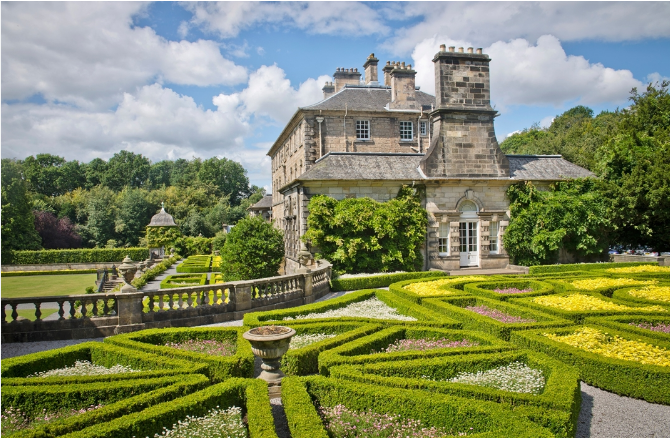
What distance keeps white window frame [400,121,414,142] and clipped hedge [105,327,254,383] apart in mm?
23881

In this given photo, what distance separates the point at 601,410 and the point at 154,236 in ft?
169

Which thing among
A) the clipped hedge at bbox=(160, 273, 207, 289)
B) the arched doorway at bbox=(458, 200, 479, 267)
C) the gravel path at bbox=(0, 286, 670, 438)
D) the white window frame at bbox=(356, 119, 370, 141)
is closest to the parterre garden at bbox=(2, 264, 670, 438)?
the gravel path at bbox=(0, 286, 670, 438)

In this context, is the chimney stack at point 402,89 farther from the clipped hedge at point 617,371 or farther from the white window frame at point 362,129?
the clipped hedge at point 617,371

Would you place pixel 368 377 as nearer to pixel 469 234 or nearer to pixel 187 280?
pixel 469 234

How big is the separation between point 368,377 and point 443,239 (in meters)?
16.3

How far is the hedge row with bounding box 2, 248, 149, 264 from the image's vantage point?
133 feet

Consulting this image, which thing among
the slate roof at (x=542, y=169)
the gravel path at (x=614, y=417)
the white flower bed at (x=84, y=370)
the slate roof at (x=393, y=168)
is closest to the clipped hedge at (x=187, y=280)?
the slate roof at (x=393, y=168)

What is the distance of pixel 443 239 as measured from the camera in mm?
22234

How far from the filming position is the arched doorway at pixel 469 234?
73.7 ft

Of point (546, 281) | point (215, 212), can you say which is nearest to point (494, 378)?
point (546, 281)

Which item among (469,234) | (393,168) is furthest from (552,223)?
(393,168)

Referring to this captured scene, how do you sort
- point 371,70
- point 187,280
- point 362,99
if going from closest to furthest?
point 187,280 < point 362,99 < point 371,70

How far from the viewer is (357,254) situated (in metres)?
20.2

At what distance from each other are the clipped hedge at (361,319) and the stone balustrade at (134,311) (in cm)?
152
